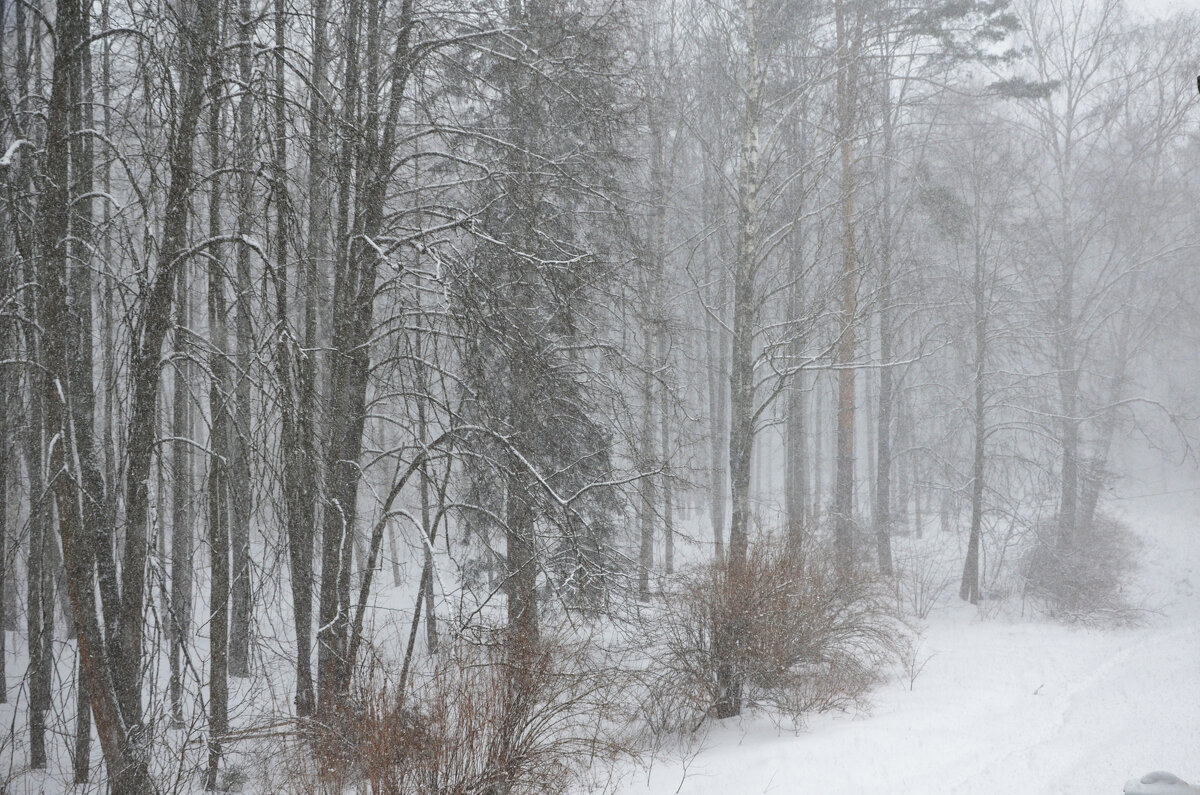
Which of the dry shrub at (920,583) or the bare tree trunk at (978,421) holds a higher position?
the bare tree trunk at (978,421)

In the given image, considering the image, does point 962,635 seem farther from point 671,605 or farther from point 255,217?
point 255,217

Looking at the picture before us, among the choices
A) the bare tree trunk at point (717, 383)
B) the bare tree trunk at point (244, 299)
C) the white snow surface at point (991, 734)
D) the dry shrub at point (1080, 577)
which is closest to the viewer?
the bare tree trunk at point (244, 299)

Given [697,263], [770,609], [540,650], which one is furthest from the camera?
[697,263]

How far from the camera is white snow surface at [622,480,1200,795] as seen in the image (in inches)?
241

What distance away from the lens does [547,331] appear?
9930 millimetres

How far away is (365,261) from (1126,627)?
1447 centimetres

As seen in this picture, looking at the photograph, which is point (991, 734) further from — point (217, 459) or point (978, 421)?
point (978, 421)

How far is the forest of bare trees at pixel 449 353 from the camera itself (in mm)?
4992

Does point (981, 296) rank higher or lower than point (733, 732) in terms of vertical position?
higher

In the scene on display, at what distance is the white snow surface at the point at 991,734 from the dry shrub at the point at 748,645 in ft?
1.03

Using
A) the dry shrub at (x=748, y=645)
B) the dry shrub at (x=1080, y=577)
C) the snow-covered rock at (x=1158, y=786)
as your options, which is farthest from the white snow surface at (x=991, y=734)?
the dry shrub at (x=1080, y=577)

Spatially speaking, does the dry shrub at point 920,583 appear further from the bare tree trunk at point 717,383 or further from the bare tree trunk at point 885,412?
the bare tree trunk at point 717,383

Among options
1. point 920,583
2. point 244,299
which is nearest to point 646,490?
point 244,299

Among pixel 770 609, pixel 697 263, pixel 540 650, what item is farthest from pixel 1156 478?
pixel 540 650
